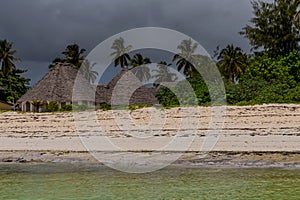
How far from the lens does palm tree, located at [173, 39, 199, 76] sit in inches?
1865

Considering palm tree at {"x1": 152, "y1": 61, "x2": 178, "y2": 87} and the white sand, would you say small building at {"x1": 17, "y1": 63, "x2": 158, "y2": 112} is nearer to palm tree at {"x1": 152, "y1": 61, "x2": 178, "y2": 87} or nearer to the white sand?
the white sand

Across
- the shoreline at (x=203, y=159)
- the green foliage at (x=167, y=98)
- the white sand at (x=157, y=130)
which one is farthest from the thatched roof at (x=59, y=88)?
the shoreline at (x=203, y=159)

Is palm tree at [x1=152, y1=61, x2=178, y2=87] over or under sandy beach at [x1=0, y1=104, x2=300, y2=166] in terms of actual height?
over

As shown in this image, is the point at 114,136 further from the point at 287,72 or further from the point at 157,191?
the point at 287,72

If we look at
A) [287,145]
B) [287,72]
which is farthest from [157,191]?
[287,72]

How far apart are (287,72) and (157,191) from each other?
17.6 metres

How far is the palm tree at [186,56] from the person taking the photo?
47.4m

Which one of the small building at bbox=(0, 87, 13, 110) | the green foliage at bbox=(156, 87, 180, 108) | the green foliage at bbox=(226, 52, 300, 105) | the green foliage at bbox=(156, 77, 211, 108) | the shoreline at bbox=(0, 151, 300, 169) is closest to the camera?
the shoreline at bbox=(0, 151, 300, 169)

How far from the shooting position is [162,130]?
19.8m

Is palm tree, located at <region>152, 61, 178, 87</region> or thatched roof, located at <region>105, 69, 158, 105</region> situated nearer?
thatched roof, located at <region>105, 69, 158, 105</region>

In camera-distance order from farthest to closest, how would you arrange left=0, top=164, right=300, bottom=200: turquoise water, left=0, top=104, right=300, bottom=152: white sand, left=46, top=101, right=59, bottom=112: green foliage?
left=46, top=101, right=59, bottom=112: green foliage < left=0, top=104, right=300, bottom=152: white sand < left=0, top=164, right=300, bottom=200: turquoise water

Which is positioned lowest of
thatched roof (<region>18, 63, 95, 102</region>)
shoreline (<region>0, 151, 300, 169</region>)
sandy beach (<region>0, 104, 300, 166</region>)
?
shoreline (<region>0, 151, 300, 169</region>)

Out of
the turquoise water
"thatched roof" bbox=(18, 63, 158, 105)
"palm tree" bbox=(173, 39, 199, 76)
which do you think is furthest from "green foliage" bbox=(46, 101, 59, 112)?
"palm tree" bbox=(173, 39, 199, 76)

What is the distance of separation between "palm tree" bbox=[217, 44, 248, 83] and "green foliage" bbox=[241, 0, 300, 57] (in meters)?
10.7
